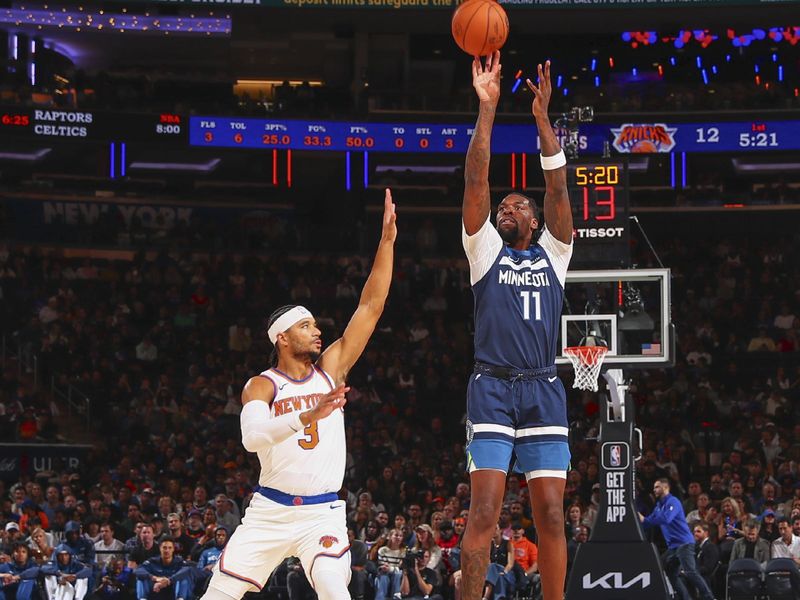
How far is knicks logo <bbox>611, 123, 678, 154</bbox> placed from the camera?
29.8 meters

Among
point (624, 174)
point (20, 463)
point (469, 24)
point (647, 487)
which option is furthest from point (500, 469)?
point (20, 463)

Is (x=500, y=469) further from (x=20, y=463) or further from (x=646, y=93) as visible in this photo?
(x=646, y=93)

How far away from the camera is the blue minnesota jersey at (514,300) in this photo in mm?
8164

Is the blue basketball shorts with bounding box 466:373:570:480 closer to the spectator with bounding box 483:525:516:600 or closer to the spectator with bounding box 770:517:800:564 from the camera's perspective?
the spectator with bounding box 483:525:516:600

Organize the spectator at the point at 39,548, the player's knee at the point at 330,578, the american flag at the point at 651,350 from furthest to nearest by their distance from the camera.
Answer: the spectator at the point at 39,548
the american flag at the point at 651,350
the player's knee at the point at 330,578

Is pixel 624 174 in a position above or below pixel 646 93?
below

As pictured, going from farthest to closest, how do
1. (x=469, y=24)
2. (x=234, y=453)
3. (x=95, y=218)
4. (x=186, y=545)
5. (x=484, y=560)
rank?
1. (x=95, y=218)
2. (x=234, y=453)
3. (x=186, y=545)
4. (x=469, y=24)
5. (x=484, y=560)

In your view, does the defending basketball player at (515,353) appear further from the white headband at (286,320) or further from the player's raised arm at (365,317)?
the white headband at (286,320)

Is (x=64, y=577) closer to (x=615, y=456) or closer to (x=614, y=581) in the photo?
(x=615, y=456)

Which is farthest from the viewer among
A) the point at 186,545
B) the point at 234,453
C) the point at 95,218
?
the point at 95,218

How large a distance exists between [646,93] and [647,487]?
14800 mm

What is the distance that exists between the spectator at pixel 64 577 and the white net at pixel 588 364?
724 cm

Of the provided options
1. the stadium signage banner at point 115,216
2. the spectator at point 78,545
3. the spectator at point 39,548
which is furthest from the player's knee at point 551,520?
the stadium signage banner at point 115,216

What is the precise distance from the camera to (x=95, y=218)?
32.5m
